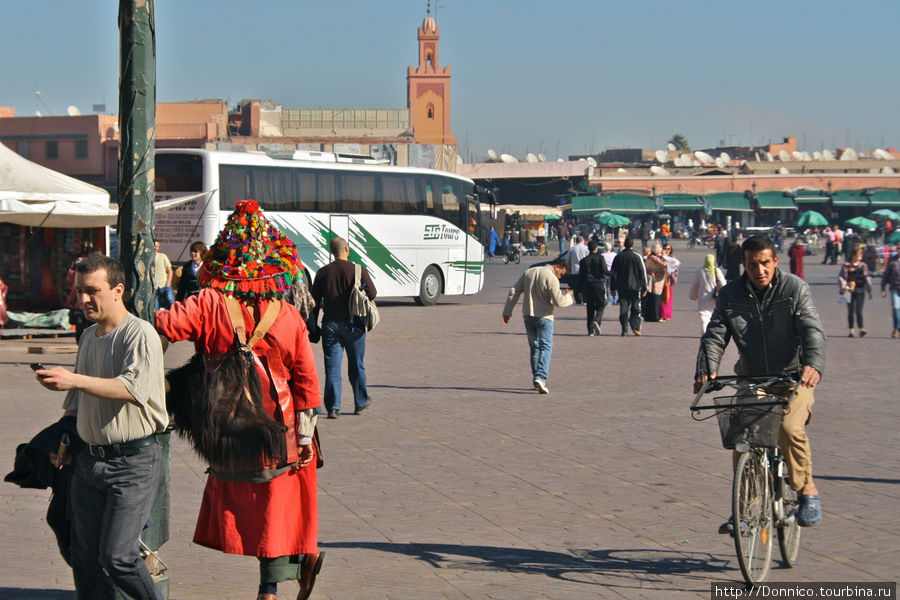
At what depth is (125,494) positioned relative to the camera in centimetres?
414

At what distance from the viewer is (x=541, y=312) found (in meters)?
12.4

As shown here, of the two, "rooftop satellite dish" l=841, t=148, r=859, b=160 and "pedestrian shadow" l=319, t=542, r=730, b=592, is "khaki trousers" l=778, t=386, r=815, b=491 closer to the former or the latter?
"pedestrian shadow" l=319, t=542, r=730, b=592

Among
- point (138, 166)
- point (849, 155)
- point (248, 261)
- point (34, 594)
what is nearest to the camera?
point (248, 261)

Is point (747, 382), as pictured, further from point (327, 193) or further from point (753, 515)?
point (327, 193)

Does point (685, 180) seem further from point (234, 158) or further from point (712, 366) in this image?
point (712, 366)

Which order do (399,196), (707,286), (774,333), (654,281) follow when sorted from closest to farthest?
(774,333), (707,286), (654,281), (399,196)

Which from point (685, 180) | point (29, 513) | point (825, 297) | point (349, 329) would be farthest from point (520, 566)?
point (685, 180)

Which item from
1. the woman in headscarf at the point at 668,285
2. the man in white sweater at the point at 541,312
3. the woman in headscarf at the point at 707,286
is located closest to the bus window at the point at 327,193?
the woman in headscarf at the point at 668,285

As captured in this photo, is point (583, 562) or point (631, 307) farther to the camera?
point (631, 307)

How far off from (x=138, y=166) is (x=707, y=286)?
527 inches

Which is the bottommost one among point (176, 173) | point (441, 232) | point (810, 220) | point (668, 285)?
point (668, 285)

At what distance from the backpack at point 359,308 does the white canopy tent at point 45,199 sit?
306 inches

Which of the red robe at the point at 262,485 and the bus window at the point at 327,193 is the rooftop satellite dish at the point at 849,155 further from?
the red robe at the point at 262,485

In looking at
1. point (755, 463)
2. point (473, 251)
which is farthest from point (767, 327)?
point (473, 251)
